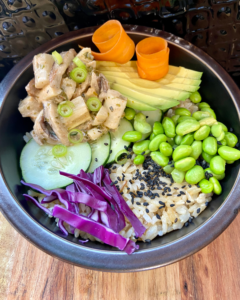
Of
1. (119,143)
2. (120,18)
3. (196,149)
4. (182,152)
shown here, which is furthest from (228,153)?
(120,18)

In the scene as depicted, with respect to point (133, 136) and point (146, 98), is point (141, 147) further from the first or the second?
point (146, 98)

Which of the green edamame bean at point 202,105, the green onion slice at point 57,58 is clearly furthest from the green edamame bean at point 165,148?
the green onion slice at point 57,58

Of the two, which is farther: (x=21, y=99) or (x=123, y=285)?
(x=21, y=99)

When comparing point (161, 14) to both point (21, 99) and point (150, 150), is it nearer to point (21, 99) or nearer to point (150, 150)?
point (150, 150)

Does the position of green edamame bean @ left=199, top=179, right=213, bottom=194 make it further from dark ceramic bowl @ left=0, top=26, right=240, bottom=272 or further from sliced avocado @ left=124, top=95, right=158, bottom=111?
sliced avocado @ left=124, top=95, right=158, bottom=111

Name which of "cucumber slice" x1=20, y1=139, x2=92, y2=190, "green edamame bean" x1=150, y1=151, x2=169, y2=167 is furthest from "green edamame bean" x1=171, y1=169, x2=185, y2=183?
"cucumber slice" x1=20, y1=139, x2=92, y2=190

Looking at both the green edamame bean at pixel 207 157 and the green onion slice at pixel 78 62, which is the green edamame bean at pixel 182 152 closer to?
the green edamame bean at pixel 207 157

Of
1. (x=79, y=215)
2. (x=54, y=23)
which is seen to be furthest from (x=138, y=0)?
(x=79, y=215)
